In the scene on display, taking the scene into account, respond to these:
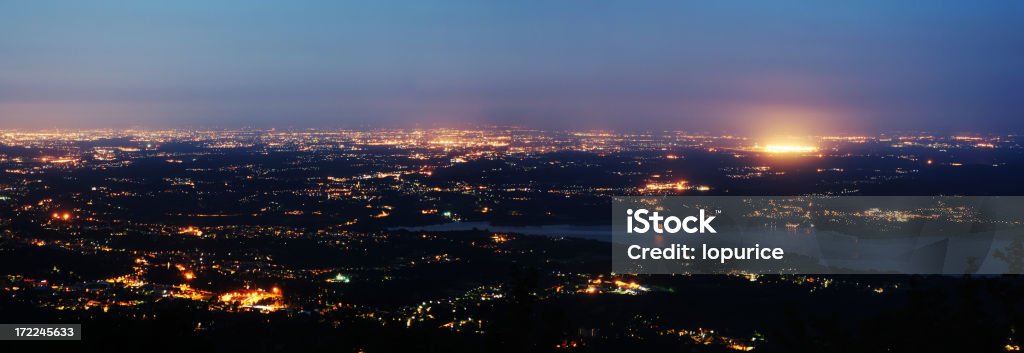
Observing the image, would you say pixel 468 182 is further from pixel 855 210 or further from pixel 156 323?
pixel 156 323

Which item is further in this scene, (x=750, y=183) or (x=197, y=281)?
(x=750, y=183)

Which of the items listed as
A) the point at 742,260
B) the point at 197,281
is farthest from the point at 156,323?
the point at 742,260

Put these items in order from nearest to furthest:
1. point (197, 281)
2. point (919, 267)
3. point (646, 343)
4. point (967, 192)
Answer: point (646, 343), point (197, 281), point (919, 267), point (967, 192)

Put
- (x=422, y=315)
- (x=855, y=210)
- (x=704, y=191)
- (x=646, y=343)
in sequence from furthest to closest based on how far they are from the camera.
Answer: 1. (x=704, y=191)
2. (x=855, y=210)
3. (x=422, y=315)
4. (x=646, y=343)

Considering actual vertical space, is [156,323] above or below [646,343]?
above

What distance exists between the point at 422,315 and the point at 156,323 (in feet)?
29.1

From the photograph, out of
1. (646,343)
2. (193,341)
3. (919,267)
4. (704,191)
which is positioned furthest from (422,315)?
(704,191)

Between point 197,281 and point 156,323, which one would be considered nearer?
point 156,323

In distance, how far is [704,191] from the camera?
35.8 metres

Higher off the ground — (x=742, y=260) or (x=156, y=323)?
(x=156, y=323)

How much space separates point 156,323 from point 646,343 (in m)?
9.29

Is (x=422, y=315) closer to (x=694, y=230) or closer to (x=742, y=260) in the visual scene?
(x=742, y=260)

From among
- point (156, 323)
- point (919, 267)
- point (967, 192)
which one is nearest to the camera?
point (156, 323)

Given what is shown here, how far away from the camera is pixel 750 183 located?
3997 cm
